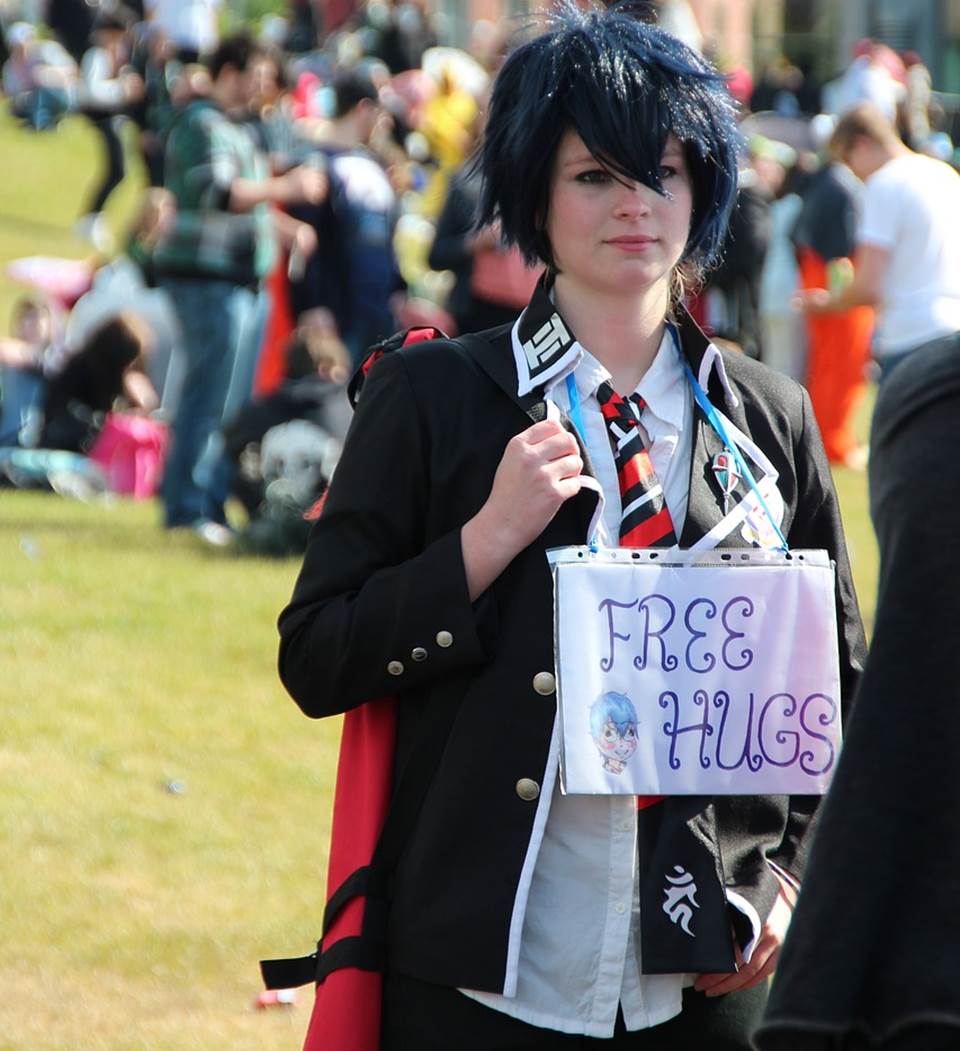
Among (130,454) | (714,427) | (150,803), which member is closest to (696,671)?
(714,427)

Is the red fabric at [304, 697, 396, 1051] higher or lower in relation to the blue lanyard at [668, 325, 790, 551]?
lower

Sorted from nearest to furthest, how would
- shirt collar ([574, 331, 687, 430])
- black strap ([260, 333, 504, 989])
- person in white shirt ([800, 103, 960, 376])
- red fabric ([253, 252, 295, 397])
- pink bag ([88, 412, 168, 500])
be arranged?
black strap ([260, 333, 504, 989]), shirt collar ([574, 331, 687, 430]), person in white shirt ([800, 103, 960, 376]), pink bag ([88, 412, 168, 500]), red fabric ([253, 252, 295, 397])

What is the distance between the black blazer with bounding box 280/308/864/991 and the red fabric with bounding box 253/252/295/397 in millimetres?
8278

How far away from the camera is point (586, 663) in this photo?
2.43 meters

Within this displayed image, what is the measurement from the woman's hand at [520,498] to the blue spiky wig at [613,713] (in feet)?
0.68

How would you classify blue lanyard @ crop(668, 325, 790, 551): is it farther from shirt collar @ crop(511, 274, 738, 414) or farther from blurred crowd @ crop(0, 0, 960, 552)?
blurred crowd @ crop(0, 0, 960, 552)

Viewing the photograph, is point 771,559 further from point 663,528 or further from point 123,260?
point 123,260

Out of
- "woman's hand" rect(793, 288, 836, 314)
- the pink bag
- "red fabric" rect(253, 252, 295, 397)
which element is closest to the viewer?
"woman's hand" rect(793, 288, 836, 314)

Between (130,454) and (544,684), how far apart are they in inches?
323

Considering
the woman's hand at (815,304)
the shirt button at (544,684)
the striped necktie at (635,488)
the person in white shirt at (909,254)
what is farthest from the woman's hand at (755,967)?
the woman's hand at (815,304)

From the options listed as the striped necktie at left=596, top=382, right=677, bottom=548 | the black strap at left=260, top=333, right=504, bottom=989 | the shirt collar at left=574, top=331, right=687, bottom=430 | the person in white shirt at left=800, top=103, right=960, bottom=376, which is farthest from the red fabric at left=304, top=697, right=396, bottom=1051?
the person in white shirt at left=800, top=103, right=960, bottom=376

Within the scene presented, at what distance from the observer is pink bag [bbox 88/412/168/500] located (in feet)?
34.1

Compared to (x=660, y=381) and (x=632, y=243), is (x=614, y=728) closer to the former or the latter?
(x=660, y=381)

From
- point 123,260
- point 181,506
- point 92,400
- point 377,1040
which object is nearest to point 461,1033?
point 377,1040
